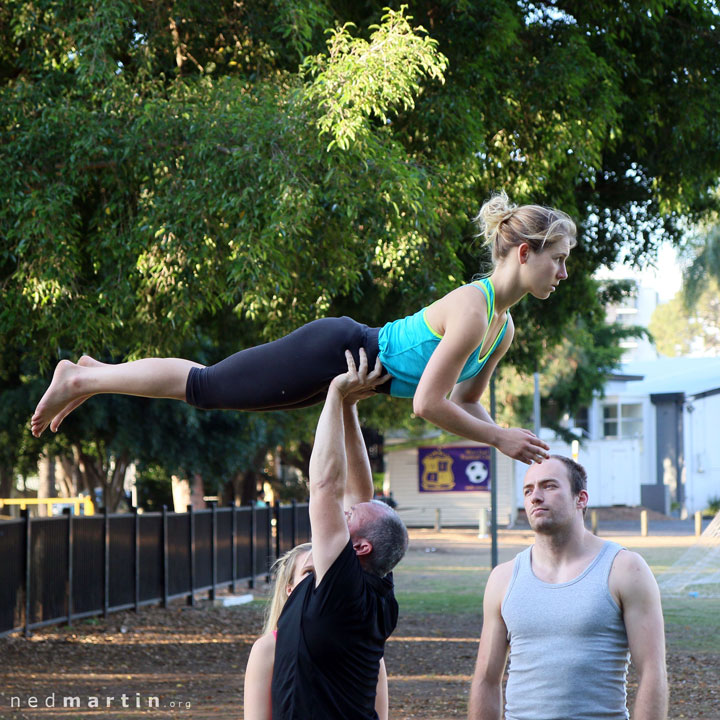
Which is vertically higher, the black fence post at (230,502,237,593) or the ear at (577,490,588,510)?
the ear at (577,490,588,510)

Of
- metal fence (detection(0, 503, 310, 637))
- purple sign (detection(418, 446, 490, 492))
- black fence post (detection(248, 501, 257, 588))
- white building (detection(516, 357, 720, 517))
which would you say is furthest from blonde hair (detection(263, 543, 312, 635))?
white building (detection(516, 357, 720, 517))

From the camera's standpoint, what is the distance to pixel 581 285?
14047 mm

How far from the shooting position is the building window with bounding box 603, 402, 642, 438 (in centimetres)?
5369

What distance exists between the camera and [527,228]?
3.86m

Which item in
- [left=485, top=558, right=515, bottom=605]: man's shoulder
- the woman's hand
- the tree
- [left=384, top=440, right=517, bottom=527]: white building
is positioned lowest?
[left=384, top=440, right=517, bottom=527]: white building

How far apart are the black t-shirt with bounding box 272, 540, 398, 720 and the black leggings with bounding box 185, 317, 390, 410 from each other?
0.82m

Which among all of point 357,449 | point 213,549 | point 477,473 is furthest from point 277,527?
point 357,449

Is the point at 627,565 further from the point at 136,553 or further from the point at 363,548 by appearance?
the point at 136,553

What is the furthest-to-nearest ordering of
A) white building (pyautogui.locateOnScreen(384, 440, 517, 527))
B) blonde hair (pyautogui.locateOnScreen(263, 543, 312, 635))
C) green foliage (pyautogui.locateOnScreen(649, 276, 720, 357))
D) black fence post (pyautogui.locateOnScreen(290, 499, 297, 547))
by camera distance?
1. green foliage (pyautogui.locateOnScreen(649, 276, 720, 357))
2. white building (pyautogui.locateOnScreen(384, 440, 517, 527))
3. black fence post (pyautogui.locateOnScreen(290, 499, 297, 547))
4. blonde hair (pyautogui.locateOnScreen(263, 543, 312, 635))

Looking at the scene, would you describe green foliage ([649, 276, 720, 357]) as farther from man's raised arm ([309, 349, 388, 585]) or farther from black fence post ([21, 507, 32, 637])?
man's raised arm ([309, 349, 388, 585])

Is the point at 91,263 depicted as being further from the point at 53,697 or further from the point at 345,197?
the point at 53,697

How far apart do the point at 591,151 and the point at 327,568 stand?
8.05 m

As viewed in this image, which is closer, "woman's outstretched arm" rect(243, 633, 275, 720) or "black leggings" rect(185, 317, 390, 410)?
"woman's outstretched arm" rect(243, 633, 275, 720)

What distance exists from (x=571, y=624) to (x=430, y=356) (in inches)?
40.4
